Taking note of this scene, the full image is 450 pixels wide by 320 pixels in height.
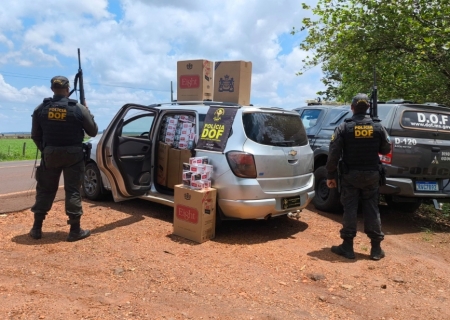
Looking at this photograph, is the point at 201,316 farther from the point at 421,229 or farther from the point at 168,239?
the point at 421,229

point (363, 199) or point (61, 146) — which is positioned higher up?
point (61, 146)

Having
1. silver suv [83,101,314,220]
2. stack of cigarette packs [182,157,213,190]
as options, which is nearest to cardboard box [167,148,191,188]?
silver suv [83,101,314,220]

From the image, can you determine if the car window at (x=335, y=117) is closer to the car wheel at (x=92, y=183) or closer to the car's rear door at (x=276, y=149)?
the car's rear door at (x=276, y=149)

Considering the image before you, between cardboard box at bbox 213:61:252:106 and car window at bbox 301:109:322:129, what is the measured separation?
198 centimetres

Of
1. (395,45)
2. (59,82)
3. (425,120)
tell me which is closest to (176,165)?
(59,82)

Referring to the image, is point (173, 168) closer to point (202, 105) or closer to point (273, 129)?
point (202, 105)

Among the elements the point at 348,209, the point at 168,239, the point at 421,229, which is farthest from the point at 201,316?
the point at 421,229

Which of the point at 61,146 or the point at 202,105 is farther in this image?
the point at 202,105

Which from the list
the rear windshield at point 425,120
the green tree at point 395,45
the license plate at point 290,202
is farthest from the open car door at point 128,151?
the green tree at point 395,45

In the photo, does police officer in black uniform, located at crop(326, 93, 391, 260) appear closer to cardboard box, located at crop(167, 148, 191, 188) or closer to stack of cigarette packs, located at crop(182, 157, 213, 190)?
stack of cigarette packs, located at crop(182, 157, 213, 190)

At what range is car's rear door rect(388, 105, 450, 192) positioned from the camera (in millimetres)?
5719

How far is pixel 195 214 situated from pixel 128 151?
5.52 feet

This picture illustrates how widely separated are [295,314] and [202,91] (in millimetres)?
4078

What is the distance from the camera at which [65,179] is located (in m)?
4.70
